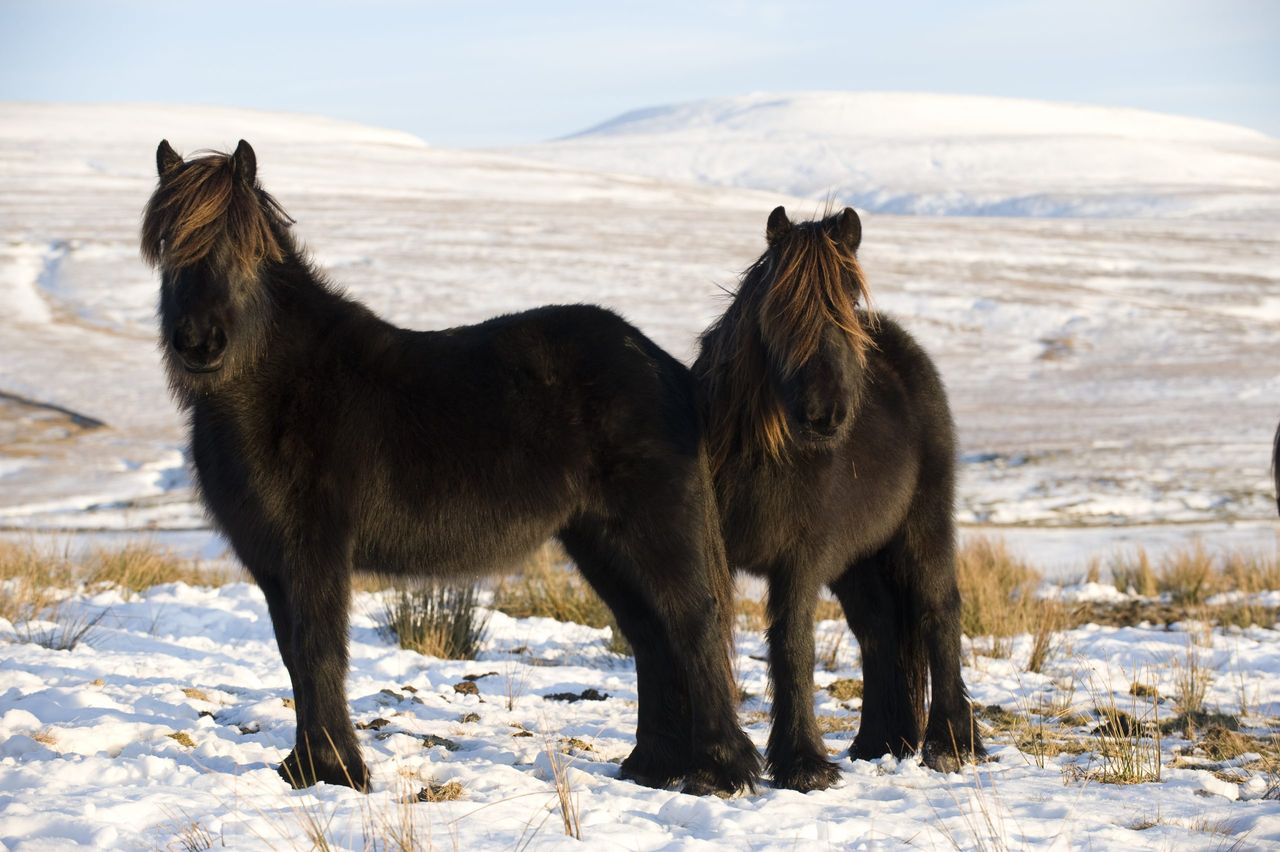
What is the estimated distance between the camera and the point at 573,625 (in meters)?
7.93

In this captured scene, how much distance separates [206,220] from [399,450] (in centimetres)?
100

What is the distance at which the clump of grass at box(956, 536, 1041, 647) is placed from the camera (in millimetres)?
7777

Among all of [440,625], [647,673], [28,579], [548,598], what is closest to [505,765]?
[647,673]

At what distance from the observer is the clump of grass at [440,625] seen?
689cm

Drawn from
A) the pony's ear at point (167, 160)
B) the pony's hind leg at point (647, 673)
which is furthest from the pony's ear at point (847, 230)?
the pony's ear at point (167, 160)

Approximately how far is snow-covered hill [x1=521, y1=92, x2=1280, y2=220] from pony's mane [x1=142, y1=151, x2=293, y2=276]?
174ft

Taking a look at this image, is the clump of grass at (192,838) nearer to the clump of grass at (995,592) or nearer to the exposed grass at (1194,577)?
the clump of grass at (995,592)

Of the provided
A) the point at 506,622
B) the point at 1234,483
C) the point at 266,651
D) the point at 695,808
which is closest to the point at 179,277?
the point at 695,808

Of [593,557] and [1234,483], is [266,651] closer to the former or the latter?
[593,557]

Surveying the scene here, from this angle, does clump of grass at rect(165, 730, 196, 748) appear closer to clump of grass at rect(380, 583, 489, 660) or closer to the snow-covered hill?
clump of grass at rect(380, 583, 489, 660)

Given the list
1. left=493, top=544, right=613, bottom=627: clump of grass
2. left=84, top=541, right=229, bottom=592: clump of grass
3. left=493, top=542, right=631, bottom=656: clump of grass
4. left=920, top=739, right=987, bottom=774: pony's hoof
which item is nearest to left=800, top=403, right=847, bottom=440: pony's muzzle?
left=920, top=739, right=987, bottom=774: pony's hoof

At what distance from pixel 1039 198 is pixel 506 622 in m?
64.6

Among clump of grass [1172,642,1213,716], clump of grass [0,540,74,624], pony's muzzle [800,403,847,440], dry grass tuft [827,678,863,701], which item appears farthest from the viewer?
clump of grass [0,540,74,624]

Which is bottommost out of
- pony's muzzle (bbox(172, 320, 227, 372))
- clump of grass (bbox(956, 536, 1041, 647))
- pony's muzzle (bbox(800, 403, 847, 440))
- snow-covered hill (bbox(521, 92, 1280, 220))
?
clump of grass (bbox(956, 536, 1041, 647))
